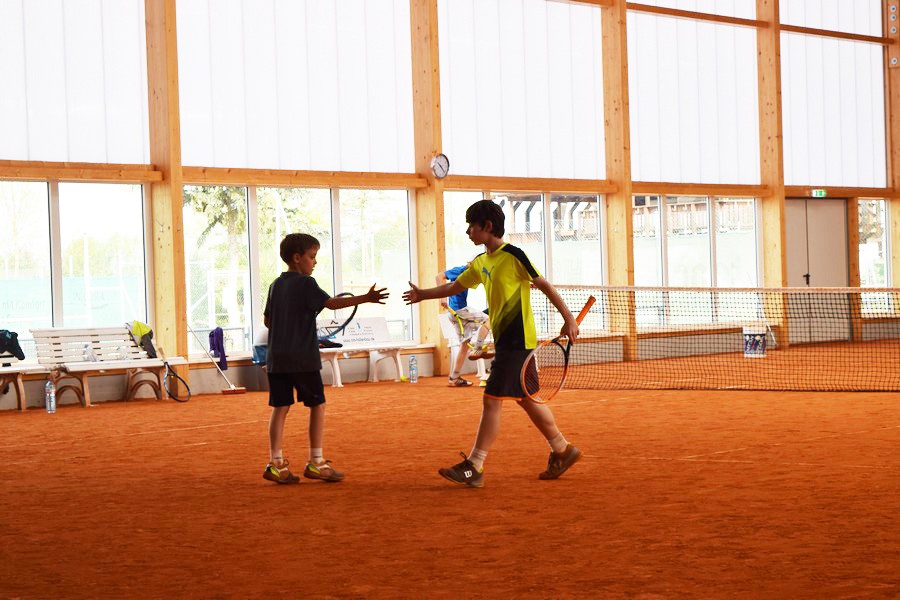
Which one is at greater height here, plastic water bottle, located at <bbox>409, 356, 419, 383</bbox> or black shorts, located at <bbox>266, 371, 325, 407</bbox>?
black shorts, located at <bbox>266, 371, 325, 407</bbox>

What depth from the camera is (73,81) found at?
14.4 m

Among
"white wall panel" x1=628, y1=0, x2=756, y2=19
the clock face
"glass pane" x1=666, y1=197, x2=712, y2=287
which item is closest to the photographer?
the clock face

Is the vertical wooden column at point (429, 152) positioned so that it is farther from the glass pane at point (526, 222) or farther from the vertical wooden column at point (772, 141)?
the vertical wooden column at point (772, 141)

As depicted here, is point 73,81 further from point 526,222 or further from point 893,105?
point 893,105

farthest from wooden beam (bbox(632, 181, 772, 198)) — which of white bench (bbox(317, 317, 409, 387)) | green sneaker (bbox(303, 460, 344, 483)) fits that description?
green sneaker (bbox(303, 460, 344, 483))

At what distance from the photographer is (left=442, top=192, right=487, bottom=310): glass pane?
17875 mm

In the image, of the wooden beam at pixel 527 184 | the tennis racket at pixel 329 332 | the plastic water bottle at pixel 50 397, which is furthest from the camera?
the wooden beam at pixel 527 184

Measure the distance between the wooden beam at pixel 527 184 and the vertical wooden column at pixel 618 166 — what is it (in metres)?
0.32

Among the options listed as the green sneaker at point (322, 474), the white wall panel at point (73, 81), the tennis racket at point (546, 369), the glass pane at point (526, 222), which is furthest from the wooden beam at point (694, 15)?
the green sneaker at point (322, 474)

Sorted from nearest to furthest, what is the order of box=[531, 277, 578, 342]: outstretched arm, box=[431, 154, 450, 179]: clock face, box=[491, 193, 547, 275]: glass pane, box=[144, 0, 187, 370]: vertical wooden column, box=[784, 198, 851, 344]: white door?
1. box=[531, 277, 578, 342]: outstretched arm
2. box=[144, 0, 187, 370]: vertical wooden column
3. box=[431, 154, 450, 179]: clock face
4. box=[491, 193, 547, 275]: glass pane
5. box=[784, 198, 851, 344]: white door

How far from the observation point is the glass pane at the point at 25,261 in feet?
46.1

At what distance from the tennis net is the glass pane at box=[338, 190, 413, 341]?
226 centimetres

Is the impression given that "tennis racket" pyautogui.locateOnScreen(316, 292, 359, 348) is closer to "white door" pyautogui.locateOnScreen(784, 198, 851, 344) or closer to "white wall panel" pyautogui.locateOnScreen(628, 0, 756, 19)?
"white wall panel" pyautogui.locateOnScreen(628, 0, 756, 19)

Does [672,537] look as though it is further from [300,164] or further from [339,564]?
[300,164]
